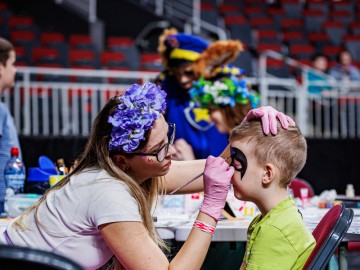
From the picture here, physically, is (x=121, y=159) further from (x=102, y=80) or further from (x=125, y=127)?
(x=102, y=80)

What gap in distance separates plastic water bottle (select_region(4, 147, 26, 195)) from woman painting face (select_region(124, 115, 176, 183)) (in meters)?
1.29

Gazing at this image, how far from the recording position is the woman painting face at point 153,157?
96.4 inches

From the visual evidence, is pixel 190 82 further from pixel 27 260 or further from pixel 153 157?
pixel 27 260

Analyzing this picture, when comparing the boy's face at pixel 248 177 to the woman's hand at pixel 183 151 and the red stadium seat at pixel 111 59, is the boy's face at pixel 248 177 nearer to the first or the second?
the woman's hand at pixel 183 151

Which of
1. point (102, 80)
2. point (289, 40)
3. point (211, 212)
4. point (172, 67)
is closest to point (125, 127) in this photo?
point (211, 212)

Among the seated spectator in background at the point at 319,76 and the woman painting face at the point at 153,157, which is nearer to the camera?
the woman painting face at the point at 153,157

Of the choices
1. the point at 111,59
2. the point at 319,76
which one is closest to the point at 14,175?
the point at 319,76

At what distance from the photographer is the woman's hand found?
15.2ft

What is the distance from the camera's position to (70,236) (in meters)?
2.35

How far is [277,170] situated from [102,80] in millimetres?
7480

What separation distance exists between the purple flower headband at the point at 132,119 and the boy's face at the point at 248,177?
1.05ft

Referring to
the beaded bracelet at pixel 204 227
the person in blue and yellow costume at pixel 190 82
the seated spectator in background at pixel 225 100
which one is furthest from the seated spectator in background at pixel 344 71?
the beaded bracelet at pixel 204 227

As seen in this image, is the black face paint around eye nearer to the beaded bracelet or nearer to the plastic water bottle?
the beaded bracelet

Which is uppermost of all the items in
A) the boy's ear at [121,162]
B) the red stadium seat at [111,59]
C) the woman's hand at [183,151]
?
the red stadium seat at [111,59]
